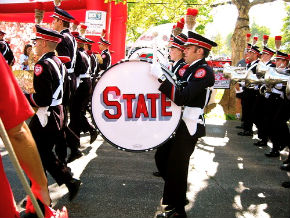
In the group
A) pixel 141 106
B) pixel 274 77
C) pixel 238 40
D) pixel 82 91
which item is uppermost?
pixel 238 40

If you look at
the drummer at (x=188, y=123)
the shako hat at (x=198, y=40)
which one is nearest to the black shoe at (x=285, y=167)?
the drummer at (x=188, y=123)

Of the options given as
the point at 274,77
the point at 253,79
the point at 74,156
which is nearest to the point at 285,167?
the point at 253,79

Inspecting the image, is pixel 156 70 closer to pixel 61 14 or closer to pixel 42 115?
pixel 42 115

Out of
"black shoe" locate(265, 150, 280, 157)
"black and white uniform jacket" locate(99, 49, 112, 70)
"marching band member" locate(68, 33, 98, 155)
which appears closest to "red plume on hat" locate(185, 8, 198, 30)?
"marching band member" locate(68, 33, 98, 155)

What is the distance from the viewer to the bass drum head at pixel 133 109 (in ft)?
9.48

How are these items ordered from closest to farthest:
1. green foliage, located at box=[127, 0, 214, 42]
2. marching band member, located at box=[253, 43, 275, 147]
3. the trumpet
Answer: the trumpet → marching band member, located at box=[253, 43, 275, 147] → green foliage, located at box=[127, 0, 214, 42]

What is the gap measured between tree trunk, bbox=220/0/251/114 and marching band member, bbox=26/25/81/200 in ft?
26.9

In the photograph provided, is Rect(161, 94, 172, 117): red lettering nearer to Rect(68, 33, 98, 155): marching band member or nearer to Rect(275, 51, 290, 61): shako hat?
Rect(68, 33, 98, 155): marching band member

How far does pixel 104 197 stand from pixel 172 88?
168 centimetres

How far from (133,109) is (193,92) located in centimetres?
57

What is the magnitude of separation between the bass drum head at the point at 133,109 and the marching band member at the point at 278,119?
367 centimetres

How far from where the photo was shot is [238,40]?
1075 centimetres

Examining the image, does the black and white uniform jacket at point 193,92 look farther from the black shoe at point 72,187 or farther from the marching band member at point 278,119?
the marching band member at point 278,119

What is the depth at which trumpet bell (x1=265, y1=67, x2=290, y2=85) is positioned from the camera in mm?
4234
